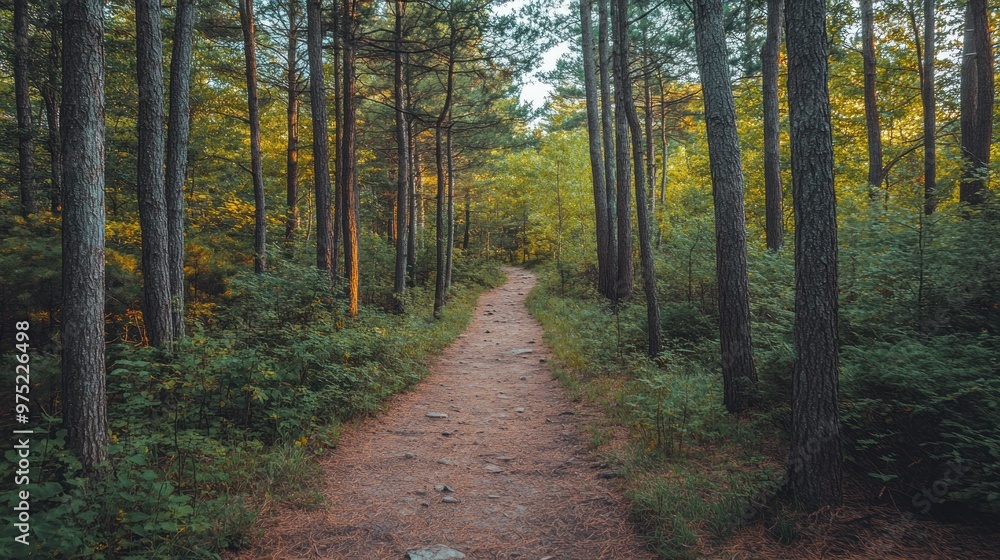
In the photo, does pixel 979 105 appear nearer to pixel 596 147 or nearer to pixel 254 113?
pixel 596 147

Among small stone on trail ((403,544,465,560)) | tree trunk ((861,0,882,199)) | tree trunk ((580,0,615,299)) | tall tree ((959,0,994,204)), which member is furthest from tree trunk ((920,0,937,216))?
small stone on trail ((403,544,465,560))

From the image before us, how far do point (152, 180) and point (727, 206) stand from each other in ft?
23.1

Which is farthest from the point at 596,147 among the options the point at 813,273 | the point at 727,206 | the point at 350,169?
the point at 813,273

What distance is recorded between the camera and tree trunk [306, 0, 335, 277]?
31.5ft

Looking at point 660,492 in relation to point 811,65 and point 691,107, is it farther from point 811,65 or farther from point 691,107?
point 691,107

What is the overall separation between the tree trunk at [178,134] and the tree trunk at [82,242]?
10.00 feet

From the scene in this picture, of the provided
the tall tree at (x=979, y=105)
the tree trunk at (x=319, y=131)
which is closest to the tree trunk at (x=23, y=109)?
the tree trunk at (x=319, y=131)

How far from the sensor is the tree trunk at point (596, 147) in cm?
1297

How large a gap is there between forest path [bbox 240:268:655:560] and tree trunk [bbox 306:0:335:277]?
4373 millimetres

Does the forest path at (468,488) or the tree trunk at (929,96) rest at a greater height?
the tree trunk at (929,96)

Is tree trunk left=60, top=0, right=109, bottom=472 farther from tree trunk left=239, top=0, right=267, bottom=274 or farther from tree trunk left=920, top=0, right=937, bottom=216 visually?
tree trunk left=920, top=0, right=937, bottom=216

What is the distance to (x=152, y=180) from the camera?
559 centimetres

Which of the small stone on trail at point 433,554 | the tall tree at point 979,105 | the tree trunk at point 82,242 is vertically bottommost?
the small stone on trail at point 433,554

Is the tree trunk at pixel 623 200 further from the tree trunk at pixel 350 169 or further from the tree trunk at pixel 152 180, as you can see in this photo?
the tree trunk at pixel 152 180
